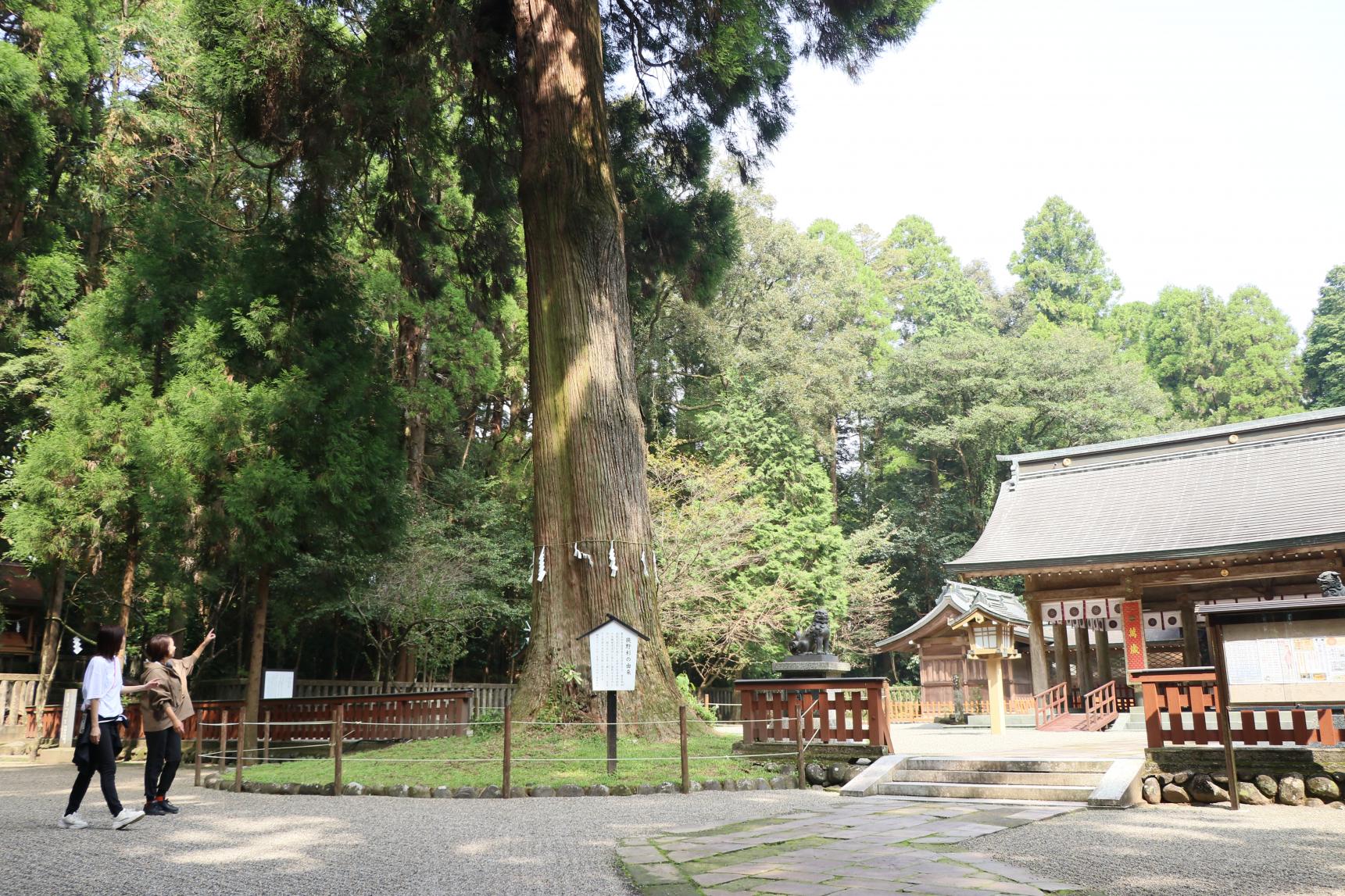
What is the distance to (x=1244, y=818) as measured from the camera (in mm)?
6125

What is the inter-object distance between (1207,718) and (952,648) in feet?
49.7

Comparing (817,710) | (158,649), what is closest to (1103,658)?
(817,710)

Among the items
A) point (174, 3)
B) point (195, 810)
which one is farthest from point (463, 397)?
point (195, 810)

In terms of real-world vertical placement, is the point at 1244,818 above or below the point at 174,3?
below

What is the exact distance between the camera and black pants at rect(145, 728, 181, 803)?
6285 millimetres

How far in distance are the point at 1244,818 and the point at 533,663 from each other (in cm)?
599

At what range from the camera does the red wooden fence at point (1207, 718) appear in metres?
6.96

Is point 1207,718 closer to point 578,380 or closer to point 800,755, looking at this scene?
point 800,755

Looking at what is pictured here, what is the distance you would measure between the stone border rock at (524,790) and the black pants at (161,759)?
1520mm

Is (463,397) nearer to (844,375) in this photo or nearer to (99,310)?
(99,310)

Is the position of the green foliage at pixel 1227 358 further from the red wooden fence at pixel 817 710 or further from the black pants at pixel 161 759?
the black pants at pixel 161 759

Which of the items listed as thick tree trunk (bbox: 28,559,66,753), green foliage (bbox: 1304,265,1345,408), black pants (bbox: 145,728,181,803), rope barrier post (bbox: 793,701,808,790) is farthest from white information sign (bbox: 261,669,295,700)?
green foliage (bbox: 1304,265,1345,408)

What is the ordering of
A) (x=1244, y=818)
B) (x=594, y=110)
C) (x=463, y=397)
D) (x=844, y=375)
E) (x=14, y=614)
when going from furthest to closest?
(x=844, y=375) → (x=14, y=614) → (x=463, y=397) → (x=594, y=110) → (x=1244, y=818)

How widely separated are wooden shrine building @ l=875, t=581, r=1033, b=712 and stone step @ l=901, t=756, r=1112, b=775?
13.2m
